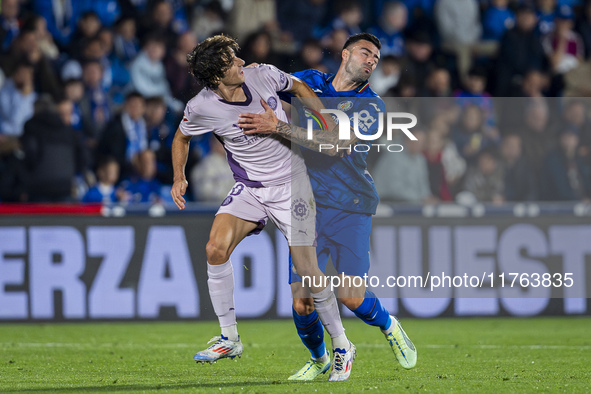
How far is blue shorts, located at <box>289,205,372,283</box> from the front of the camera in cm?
622

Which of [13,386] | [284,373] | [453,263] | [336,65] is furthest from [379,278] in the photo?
[13,386]

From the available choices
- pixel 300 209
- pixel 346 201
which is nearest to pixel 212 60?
pixel 300 209

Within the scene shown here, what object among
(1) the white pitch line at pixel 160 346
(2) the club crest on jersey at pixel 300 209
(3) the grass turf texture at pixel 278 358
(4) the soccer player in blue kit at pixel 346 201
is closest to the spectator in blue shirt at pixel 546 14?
(3) the grass turf texture at pixel 278 358

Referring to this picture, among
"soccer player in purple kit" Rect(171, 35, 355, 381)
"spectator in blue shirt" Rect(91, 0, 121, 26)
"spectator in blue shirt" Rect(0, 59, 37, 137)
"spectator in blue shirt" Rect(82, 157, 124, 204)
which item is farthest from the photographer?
"spectator in blue shirt" Rect(91, 0, 121, 26)

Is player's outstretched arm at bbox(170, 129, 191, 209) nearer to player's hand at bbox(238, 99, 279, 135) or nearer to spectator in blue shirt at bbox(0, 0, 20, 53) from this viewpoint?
player's hand at bbox(238, 99, 279, 135)

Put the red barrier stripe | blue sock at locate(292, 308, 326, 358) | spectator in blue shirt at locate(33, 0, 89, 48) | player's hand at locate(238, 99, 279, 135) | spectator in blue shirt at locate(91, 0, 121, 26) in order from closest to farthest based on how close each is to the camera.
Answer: player's hand at locate(238, 99, 279, 135), blue sock at locate(292, 308, 326, 358), the red barrier stripe, spectator in blue shirt at locate(33, 0, 89, 48), spectator in blue shirt at locate(91, 0, 121, 26)

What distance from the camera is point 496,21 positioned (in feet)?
43.8

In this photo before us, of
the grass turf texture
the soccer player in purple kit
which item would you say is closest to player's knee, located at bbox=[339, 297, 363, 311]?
the soccer player in purple kit

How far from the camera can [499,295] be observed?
10.4 meters

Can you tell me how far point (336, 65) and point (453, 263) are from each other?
115 inches

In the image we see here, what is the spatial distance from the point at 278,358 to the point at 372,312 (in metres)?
1.49

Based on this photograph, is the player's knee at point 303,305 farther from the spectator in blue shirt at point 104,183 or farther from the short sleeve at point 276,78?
the spectator in blue shirt at point 104,183

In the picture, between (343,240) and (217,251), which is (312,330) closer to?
(343,240)

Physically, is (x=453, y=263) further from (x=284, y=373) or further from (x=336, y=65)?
(x=284, y=373)
